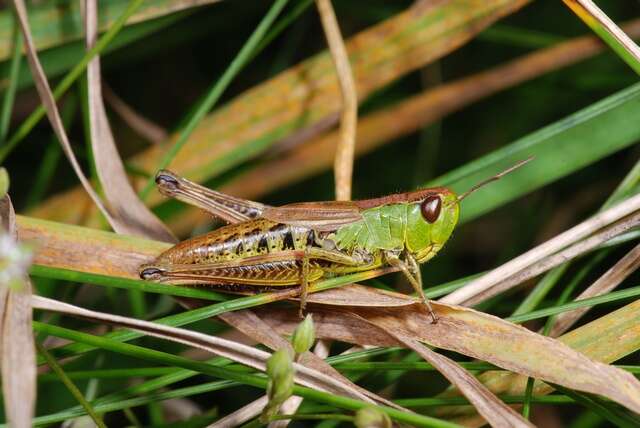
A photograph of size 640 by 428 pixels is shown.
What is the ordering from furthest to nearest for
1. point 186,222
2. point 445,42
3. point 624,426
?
point 186,222 → point 445,42 → point 624,426

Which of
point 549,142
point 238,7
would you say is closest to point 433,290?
point 549,142

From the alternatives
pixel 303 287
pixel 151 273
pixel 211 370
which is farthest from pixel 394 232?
pixel 211 370

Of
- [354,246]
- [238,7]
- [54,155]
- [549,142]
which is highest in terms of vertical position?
[238,7]

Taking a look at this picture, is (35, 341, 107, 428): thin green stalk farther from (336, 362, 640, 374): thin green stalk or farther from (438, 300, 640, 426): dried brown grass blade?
(438, 300, 640, 426): dried brown grass blade

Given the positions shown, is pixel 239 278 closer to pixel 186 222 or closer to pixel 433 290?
pixel 433 290

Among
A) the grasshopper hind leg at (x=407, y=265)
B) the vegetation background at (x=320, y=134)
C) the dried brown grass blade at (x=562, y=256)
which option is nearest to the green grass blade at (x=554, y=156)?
the vegetation background at (x=320, y=134)

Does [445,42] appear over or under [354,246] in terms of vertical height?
over
